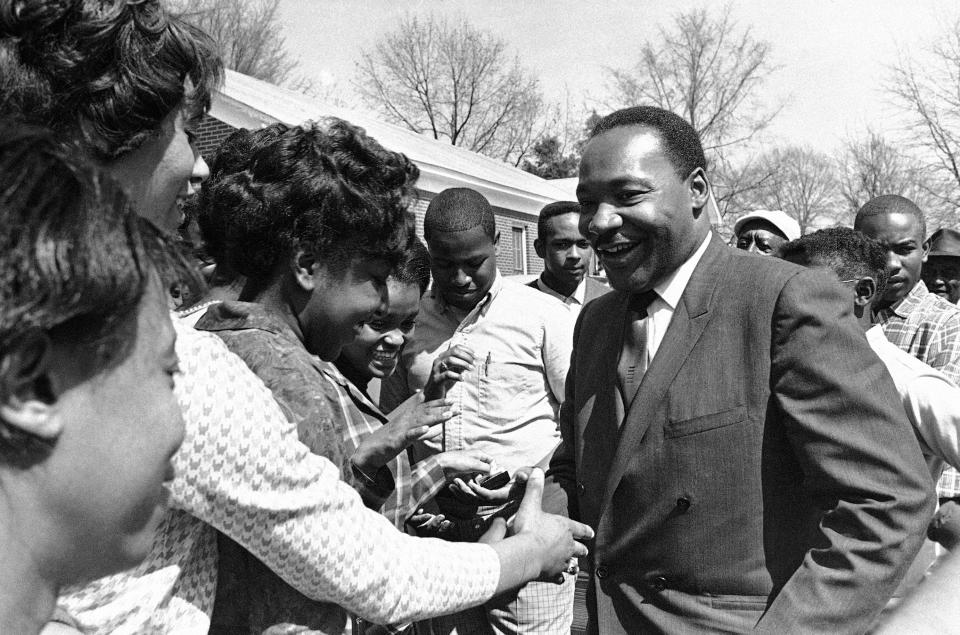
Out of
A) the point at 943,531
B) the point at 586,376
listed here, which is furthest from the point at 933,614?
the point at 943,531

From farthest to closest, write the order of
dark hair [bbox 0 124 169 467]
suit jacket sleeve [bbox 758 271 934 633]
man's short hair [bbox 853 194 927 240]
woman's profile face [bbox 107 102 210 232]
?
1. man's short hair [bbox 853 194 927 240]
2. suit jacket sleeve [bbox 758 271 934 633]
3. woman's profile face [bbox 107 102 210 232]
4. dark hair [bbox 0 124 169 467]

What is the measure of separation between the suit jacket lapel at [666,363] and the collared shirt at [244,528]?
0.79 m

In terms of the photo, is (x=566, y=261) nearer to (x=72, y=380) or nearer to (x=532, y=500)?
(x=532, y=500)

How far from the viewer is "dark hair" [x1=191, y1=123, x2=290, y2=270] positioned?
2.07m

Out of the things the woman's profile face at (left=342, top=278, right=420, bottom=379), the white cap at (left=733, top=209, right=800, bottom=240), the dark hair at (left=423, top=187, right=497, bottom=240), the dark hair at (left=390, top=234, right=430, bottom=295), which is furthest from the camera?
the white cap at (left=733, top=209, right=800, bottom=240)

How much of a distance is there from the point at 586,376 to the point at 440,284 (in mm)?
2267

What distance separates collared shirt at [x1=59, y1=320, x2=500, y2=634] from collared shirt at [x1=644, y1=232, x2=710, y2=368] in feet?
3.50

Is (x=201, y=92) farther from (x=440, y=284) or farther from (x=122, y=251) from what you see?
(x=440, y=284)

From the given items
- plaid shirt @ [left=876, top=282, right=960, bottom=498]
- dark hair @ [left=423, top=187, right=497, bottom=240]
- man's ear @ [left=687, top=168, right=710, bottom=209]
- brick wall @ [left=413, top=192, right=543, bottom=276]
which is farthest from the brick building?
man's ear @ [left=687, top=168, right=710, bottom=209]

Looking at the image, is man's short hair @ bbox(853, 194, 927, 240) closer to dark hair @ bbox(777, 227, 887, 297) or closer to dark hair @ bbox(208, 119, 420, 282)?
dark hair @ bbox(777, 227, 887, 297)

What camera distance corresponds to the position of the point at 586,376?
8.46ft

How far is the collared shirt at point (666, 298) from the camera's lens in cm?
239

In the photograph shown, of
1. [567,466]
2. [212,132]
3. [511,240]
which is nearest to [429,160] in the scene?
[511,240]

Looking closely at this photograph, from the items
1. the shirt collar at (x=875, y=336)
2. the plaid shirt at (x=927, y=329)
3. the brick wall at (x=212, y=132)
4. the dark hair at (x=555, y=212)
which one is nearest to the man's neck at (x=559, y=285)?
the dark hair at (x=555, y=212)
